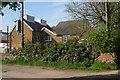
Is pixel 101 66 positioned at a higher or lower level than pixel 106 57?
lower

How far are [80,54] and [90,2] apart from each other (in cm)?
656

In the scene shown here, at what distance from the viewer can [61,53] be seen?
12711 millimetres

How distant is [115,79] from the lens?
7301 mm

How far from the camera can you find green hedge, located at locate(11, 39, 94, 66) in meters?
11.8

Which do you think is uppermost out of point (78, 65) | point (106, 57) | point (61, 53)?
point (61, 53)

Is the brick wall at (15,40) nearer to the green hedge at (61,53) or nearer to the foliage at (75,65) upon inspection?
the green hedge at (61,53)

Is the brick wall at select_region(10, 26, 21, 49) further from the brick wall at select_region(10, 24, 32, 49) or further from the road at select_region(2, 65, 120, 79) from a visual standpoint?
the road at select_region(2, 65, 120, 79)

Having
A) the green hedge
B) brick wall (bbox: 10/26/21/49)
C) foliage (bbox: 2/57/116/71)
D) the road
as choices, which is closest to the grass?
foliage (bbox: 2/57/116/71)

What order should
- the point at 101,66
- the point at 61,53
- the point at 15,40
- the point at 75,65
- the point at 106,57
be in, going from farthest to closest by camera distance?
the point at 15,40
the point at 61,53
the point at 75,65
the point at 106,57
the point at 101,66

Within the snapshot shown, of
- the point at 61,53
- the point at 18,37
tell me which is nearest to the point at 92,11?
the point at 61,53

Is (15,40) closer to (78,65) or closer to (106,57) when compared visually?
(78,65)

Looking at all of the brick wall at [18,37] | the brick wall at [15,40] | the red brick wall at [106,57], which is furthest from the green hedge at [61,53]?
the brick wall at [15,40]

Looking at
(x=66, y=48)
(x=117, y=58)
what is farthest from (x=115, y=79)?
(x=66, y=48)

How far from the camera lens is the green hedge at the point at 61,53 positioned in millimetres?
11789
